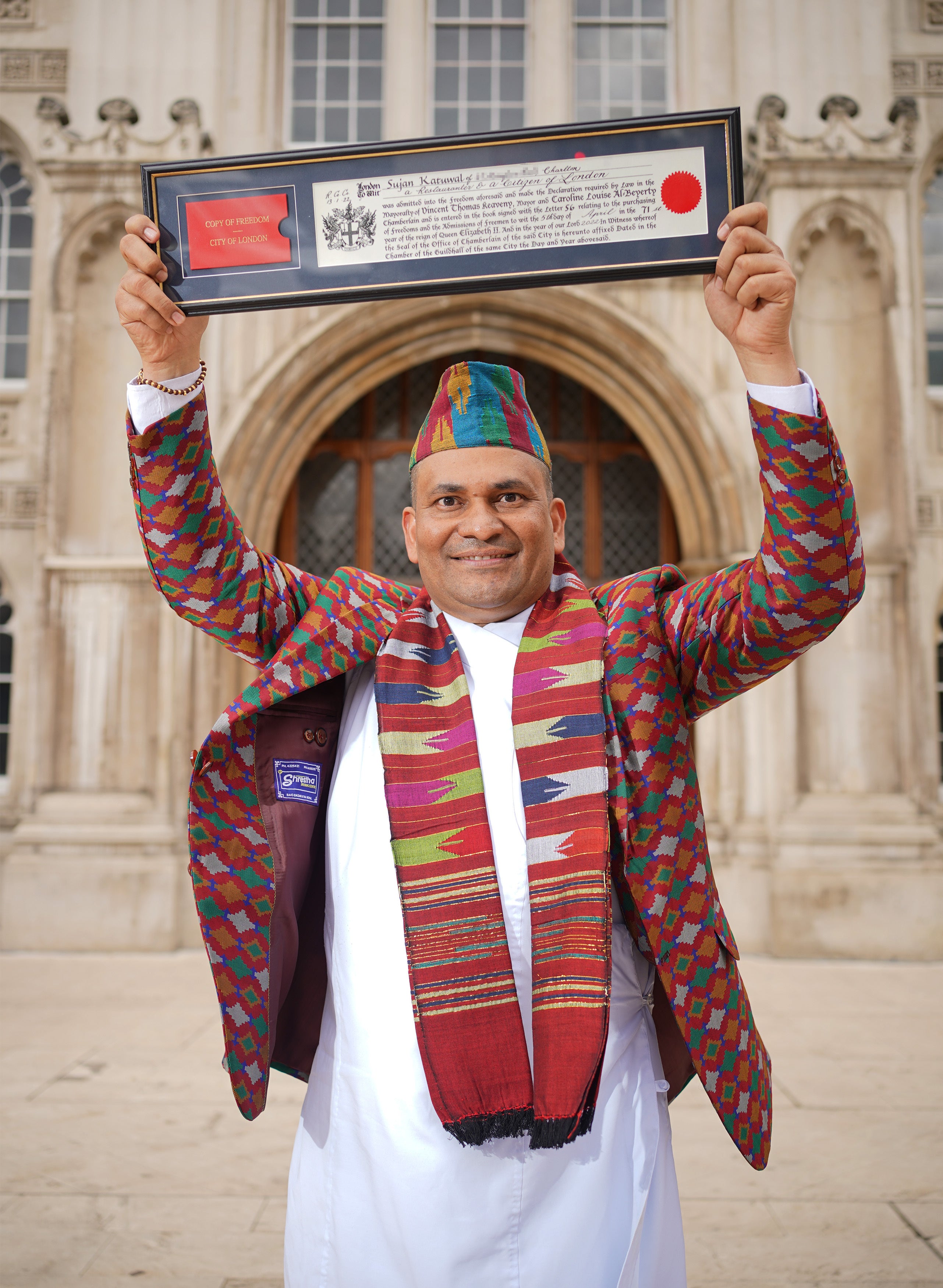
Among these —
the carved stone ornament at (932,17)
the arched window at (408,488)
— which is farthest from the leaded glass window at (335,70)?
the carved stone ornament at (932,17)

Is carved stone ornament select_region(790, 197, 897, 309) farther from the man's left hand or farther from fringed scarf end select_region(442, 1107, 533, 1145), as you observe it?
fringed scarf end select_region(442, 1107, 533, 1145)

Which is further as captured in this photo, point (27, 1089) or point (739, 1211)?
point (27, 1089)

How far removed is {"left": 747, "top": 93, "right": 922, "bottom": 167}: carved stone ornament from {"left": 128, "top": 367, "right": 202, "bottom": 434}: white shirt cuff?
6505 millimetres

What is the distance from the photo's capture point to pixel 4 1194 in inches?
115

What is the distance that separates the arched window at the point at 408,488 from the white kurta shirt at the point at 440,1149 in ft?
20.8

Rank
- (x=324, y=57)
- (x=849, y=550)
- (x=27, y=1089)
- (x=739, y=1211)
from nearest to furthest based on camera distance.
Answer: (x=849, y=550) < (x=739, y=1211) < (x=27, y=1089) < (x=324, y=57)

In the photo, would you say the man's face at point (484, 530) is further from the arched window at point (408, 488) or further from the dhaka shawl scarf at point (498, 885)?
the arched window at point (408, 488)

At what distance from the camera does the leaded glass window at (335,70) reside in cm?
753

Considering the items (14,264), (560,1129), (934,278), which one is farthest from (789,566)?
(14,264)

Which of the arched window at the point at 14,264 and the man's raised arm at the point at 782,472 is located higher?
the arched window at the point at 14,264

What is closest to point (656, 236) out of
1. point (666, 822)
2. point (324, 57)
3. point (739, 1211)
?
point (666, 822)

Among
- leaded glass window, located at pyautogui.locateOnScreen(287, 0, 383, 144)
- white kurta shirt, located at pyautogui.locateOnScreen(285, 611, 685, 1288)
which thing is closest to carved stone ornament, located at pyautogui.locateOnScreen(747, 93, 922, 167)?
leaded glass window, located at pyautogui.locateOnScreen(287, 0, 383, 144)

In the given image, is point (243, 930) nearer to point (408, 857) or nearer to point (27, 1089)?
point (408, 857)

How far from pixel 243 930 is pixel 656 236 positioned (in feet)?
3.87
